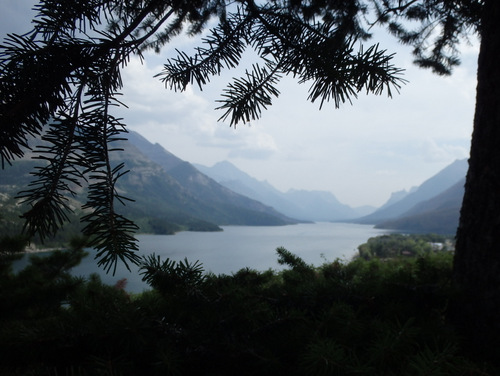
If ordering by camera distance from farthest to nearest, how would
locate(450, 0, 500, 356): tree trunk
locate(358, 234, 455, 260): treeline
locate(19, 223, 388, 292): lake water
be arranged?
locate(19, 223, 388, 292): lake water < locate(358, 234, 455, 260): treeline < locate(450, 0, 500, 356): tree trunk

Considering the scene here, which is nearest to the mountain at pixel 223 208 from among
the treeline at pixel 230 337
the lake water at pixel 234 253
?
the lake water at pixel 234 253

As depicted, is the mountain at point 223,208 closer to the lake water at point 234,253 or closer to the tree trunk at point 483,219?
the lake water at point 234,253

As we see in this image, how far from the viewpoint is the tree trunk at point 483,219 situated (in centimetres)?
131

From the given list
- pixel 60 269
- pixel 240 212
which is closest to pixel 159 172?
pixel 240 212

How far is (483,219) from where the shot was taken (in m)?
1.45

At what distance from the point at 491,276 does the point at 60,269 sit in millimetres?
2775

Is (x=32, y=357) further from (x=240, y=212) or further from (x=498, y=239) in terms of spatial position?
(x=240, y=212)

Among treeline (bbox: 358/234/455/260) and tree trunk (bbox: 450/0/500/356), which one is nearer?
tree trunk (bbox: 450/0/500/356)

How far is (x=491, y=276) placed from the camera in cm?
136

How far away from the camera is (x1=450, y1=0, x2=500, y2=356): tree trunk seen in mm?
1306

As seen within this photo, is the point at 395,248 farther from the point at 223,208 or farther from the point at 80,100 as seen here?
the point at 223,208

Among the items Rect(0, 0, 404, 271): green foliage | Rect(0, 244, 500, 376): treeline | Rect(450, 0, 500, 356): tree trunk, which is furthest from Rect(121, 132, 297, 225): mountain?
Rect(0, 0, 404, 271): green foliage

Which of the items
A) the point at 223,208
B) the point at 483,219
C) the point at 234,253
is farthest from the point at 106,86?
the point at 223,208

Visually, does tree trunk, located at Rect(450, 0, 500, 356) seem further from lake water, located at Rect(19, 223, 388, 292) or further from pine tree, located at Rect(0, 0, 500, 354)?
lake water, located at Rect(19, 223, 388, 292)
